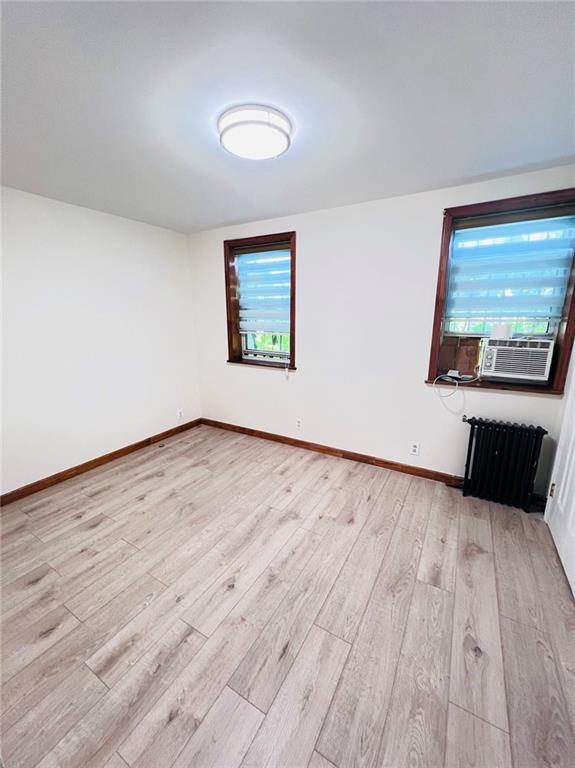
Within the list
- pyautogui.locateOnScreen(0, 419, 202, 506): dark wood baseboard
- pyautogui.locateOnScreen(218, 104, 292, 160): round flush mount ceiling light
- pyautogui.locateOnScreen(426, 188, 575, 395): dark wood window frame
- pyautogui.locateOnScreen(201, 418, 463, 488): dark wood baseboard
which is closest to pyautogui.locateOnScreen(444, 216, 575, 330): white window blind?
pyautogui.locateOnScreen(426, 188, 575, 395): dark wood window frame

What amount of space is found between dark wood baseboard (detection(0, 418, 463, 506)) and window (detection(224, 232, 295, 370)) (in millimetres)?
876

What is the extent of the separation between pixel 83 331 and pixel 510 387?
3682 millimetres

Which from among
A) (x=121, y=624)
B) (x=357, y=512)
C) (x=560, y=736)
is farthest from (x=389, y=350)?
(x=121, y=624)

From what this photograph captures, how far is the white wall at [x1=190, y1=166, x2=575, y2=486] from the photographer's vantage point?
2342 millimetres

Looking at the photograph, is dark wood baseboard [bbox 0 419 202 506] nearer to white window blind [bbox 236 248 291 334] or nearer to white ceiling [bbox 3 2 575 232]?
white window blind [bbox 236 248 291 334]

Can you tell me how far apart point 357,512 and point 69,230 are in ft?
11.0

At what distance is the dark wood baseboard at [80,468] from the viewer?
2.39 metres

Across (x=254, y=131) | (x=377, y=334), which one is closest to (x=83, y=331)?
(x=254, y=131)

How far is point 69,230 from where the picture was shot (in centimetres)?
253

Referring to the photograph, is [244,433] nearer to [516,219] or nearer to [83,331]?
[83,331]

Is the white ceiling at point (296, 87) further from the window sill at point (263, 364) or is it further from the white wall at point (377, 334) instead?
the window sill at point (263, 364)

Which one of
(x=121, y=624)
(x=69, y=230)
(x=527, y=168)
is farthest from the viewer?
(x=69, y=230)

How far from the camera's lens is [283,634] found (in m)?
1.40

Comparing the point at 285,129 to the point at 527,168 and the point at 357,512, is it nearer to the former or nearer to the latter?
the point at 527,168
